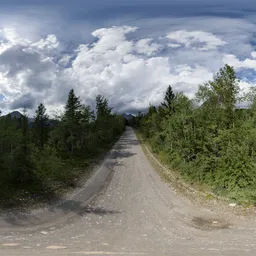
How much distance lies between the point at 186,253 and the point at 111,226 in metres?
3.54

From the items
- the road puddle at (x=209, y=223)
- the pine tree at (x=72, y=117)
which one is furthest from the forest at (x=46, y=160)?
the road puddle at (x=209, y=223)

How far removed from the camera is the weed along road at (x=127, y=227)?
25.4 ft

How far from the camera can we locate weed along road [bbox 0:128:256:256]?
773 cm

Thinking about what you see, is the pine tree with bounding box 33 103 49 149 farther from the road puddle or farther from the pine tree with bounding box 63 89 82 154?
the road puddle

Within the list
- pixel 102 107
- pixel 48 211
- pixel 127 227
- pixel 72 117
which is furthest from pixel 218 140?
pixel 102 107

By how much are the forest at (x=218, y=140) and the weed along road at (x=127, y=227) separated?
2.13 m

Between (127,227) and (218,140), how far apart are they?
32.8ft

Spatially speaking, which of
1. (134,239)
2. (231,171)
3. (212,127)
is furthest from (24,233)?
(212,127)

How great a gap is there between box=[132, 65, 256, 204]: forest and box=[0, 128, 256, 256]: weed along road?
6.99 feet

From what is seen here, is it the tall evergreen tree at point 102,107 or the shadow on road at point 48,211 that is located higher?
the tall evergreen tree at point 102,107

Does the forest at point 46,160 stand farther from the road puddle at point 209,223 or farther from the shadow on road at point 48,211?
the road puddle at point 209,223

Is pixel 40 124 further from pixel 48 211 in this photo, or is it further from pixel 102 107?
pixel 48 211

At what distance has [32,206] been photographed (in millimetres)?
11844

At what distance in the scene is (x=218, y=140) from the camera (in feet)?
56.9
